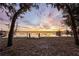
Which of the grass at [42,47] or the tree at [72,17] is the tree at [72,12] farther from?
the grass at [42,47]

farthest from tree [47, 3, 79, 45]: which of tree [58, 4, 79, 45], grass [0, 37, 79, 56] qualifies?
grass [0, 37, 79, 56]

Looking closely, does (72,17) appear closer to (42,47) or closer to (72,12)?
(72,12)

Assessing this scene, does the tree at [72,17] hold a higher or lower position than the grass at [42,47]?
higher

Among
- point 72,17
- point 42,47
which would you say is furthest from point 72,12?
point 42,47

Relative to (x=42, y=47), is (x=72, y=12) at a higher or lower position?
higher

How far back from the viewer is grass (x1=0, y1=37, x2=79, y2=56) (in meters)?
1.81

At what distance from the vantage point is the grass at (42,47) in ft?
5.93

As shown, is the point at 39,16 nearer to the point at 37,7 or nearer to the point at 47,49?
the point at 37,7

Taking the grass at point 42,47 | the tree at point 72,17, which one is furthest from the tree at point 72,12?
the grass at point 42,47

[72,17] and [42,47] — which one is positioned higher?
[72,17]

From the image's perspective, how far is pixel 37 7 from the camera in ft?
6.06

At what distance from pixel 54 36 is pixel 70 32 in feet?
0.67

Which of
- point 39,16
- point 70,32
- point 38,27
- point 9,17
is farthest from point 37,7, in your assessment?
point 70,32

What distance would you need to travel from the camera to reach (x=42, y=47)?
1831 millimetres
